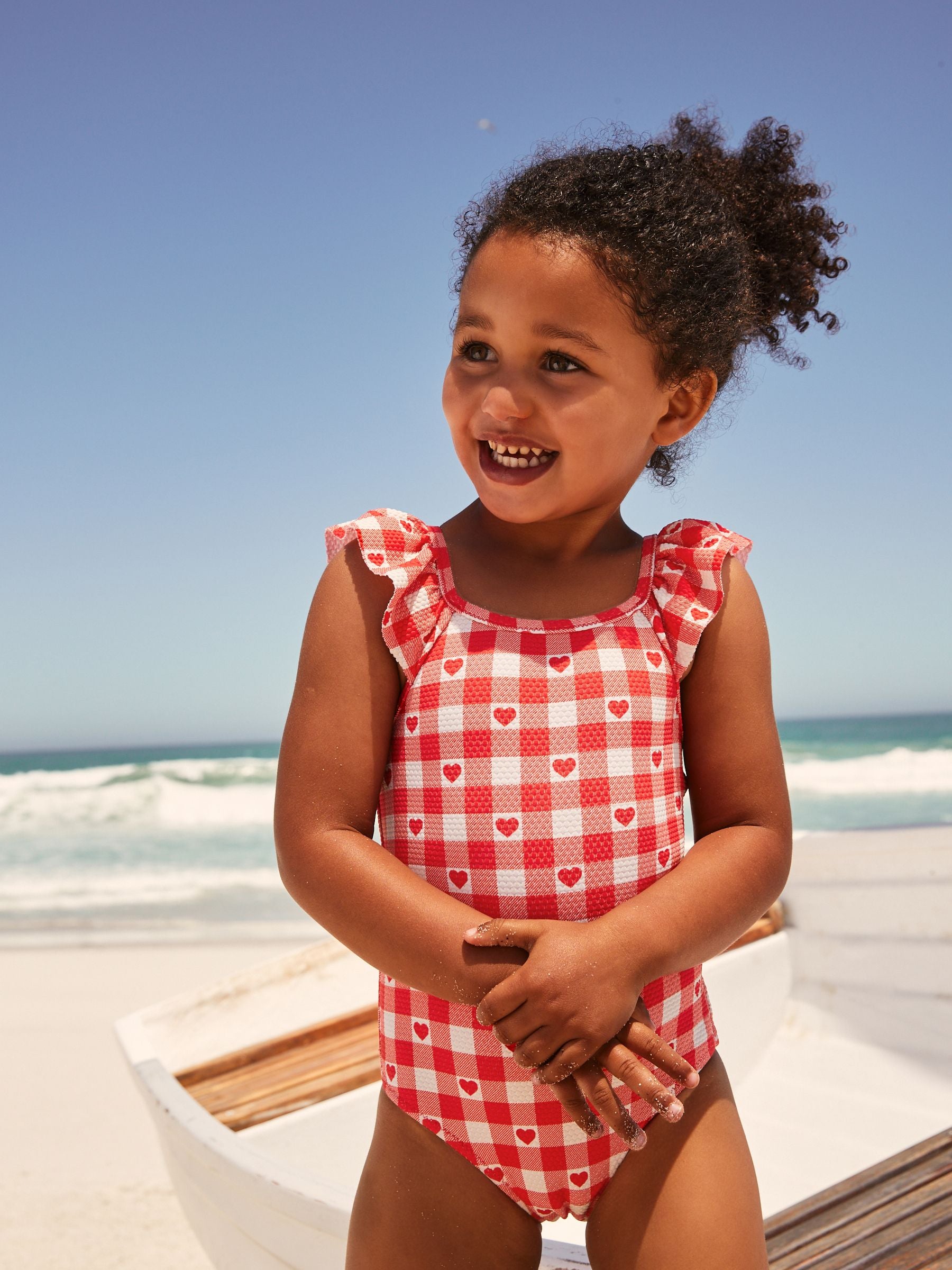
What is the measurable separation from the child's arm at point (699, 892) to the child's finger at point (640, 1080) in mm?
22

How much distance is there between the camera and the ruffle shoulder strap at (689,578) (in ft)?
3.67

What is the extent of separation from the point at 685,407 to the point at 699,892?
53 centimetres

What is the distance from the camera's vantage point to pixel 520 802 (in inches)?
41.2

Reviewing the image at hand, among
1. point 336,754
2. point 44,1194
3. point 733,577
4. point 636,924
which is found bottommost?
point 44,1194

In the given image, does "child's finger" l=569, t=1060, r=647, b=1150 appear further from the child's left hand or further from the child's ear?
the child's ear

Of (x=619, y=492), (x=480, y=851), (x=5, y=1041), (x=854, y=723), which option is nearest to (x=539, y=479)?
(x=619, y=492)

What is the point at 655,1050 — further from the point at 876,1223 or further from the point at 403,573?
the point at 876,1223

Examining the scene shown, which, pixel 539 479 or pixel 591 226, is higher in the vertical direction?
pixel 591 226

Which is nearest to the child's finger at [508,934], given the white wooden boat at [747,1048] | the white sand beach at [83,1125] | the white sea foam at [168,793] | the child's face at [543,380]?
the child's face at [543,380]

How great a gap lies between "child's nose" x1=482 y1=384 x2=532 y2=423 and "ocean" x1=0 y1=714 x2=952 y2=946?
2517 mm

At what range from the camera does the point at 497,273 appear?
1.08 m

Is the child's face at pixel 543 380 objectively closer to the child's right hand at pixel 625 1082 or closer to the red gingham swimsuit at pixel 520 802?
the red gingham swimsuit at pixel 520 802

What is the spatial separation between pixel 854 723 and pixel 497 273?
30.7 meters

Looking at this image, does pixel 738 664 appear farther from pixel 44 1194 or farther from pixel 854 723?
pixel 854 723
